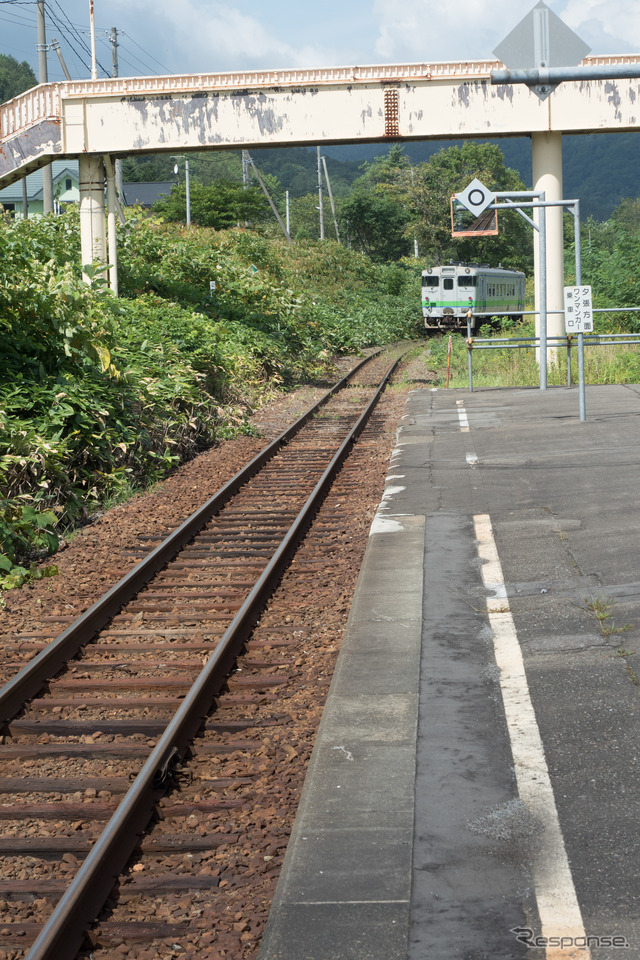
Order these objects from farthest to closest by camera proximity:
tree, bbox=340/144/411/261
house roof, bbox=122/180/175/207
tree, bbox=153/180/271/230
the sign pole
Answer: house roof, bbox=122/180/175/207
tree, bbox=340/144/411/261
tree, bbox=153/180/271/230
the sign pole

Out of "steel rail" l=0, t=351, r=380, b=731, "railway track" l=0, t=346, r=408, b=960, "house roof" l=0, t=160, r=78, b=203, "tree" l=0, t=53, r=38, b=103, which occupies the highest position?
"tree" l=0, t=53, r=38, b=103

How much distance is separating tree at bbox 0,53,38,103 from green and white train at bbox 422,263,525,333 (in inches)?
3967

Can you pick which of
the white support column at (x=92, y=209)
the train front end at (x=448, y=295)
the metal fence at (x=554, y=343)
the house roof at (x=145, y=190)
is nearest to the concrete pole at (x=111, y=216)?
the white support column at (x=92, y=209)

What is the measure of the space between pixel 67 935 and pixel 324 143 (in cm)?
2073

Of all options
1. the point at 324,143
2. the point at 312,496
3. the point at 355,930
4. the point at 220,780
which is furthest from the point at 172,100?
the point at 355,930

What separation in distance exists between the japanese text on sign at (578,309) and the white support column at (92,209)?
37.7 feet

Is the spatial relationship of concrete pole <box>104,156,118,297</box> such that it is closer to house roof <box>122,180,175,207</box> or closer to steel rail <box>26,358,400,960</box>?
steel rail <box>26,358,400,960</box>

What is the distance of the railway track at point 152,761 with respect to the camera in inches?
149

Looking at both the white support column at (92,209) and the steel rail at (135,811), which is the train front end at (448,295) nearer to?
the white support column at (92,209)

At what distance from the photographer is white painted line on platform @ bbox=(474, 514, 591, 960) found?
3.42 m

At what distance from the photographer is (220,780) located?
4.93 metres

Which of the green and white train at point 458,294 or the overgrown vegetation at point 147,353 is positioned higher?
the green and white train at point 458,294

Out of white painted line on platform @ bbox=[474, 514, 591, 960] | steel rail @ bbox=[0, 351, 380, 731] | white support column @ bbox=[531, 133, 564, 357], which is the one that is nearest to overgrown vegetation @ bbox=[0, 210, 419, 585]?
steel rail @ bbox=[0, 351, 380, 731]

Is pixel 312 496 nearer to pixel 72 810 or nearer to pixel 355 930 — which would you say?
pixel 72 810
